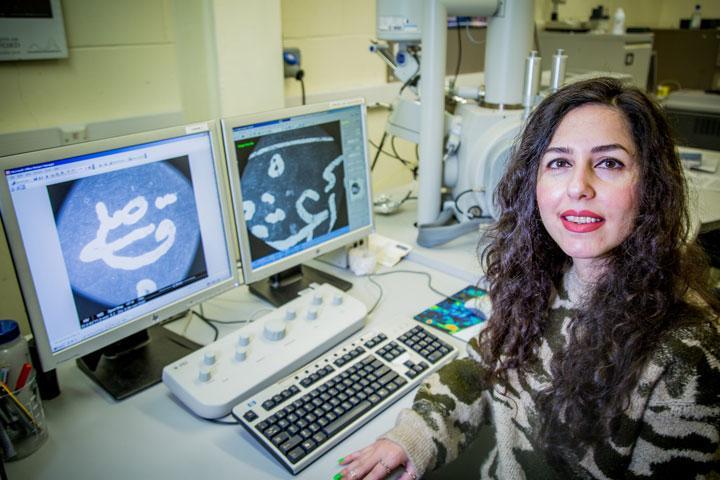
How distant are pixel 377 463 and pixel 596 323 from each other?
384 millimetres

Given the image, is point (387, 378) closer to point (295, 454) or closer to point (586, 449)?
point (295, 454)

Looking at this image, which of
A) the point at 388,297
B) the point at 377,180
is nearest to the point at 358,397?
the point at 388,297

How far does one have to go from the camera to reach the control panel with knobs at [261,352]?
3.14 ft

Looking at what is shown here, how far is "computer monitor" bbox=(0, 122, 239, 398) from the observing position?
856 millimetres

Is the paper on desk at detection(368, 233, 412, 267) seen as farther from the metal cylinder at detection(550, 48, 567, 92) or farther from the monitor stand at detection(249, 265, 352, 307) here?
the metal cylinder at detection(550, 48, 567, 92)

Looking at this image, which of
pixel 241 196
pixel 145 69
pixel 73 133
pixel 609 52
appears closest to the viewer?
pixel 241 196

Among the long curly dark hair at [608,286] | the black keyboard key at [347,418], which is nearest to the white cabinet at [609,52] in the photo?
the long curly dark hair at [608,286]

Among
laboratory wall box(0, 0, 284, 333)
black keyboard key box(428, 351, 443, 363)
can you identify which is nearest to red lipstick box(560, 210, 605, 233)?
black keyboard key box(428, 351, 443, 363)

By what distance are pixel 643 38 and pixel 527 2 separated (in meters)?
1.65

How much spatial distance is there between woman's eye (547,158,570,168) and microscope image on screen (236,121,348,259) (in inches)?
22.6

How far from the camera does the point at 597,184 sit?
774mm

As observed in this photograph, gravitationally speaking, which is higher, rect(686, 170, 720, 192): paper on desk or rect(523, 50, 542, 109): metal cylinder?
rect(523, 50, 542, 109): metal cylinder

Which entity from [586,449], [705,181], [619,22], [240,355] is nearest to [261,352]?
[240,355]

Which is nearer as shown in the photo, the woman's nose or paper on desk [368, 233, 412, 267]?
the woman's nose
